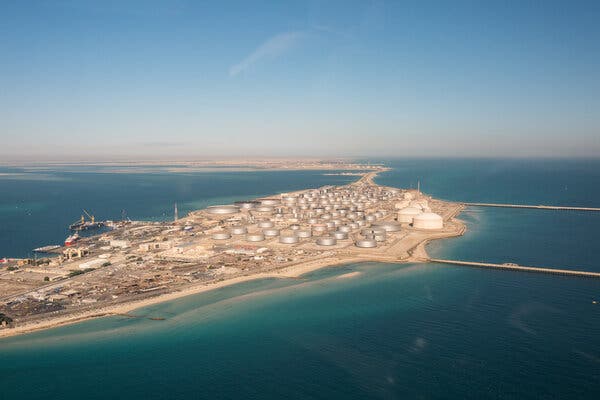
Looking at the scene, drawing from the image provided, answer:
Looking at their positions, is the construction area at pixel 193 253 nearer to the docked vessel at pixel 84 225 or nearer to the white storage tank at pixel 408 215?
the white storage tank at pixel 408 215

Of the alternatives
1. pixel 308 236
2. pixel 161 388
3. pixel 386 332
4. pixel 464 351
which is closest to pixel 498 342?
pixel 464 351

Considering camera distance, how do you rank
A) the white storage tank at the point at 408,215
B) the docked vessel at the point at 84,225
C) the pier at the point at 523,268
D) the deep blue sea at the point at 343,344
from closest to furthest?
the deep blue sea at the point at 343,344 < the pier at the point at 523,268 < the docked vessel at the point at 84,225 < the white storage tank at the point at 408,215

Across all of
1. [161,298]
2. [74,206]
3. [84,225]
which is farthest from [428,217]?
[74,206]

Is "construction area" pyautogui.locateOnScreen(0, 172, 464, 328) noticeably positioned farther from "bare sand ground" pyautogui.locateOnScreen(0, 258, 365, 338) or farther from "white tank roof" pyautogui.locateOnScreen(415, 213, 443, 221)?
"bare sand ground" pyautogui.locateOnScreen(0, 258, 365, 338)

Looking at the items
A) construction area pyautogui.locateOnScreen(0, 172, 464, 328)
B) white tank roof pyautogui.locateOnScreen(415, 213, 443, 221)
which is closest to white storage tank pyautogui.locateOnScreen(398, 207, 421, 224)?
construction area pyautogui.locateOnScreen(0, 172, 464, 328)

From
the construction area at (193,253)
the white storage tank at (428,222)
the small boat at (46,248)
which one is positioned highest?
the white storage tank at (428,222)

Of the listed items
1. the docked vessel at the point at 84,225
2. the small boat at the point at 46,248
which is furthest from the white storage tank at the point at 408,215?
the docked vessel at the point at 84,225

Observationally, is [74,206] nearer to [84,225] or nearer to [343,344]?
[84,225]

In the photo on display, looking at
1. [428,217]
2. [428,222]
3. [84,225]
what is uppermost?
[428,217]
